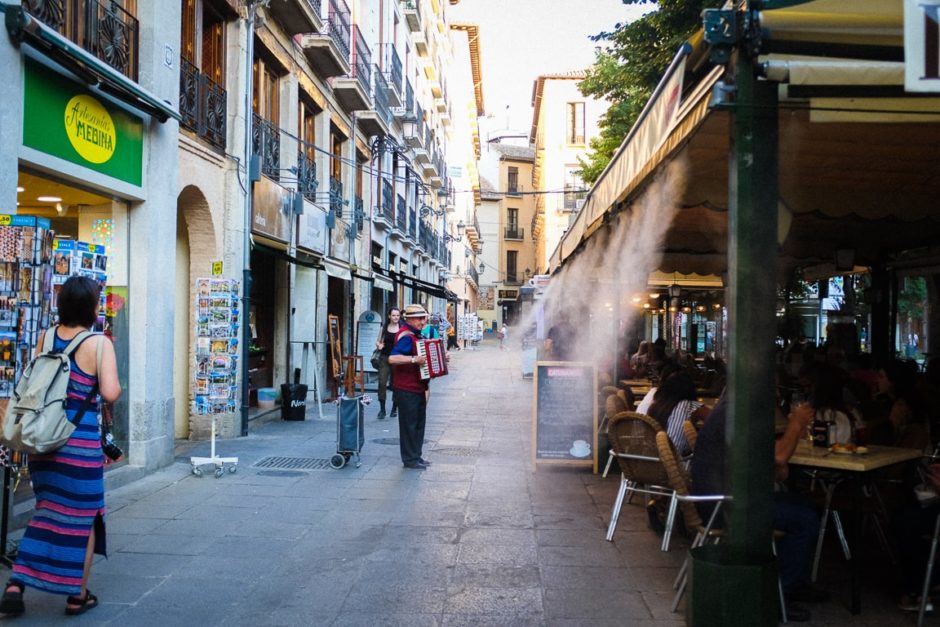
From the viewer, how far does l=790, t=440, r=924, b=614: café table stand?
477cm

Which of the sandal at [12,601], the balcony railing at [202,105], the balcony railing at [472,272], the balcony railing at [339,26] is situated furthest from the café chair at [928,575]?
the balcony railing at [472,272]

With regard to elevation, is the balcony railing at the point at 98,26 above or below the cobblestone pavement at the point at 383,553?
above

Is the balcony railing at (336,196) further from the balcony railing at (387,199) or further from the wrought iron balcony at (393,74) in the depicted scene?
the wrought iron balcony at (393,74)

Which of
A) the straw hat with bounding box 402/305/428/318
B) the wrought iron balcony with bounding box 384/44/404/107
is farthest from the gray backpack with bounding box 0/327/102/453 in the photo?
the wrought iron balcony with bounding box 384/44/404/107

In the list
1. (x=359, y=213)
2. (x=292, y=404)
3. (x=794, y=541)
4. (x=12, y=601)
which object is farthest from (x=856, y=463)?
(x=359, y=213)

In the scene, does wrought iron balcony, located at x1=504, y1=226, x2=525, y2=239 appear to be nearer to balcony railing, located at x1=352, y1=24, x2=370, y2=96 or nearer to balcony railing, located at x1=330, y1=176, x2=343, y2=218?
balcony railing, located at x1=352, y1=24, x2=370, y2=96

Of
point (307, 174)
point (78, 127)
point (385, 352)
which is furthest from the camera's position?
point (307, 174)

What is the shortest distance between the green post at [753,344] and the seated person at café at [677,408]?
2.62 metres

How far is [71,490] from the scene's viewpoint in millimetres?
4566

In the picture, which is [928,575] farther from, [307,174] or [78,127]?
[307,174]

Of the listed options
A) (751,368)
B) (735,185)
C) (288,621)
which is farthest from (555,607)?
(735,185)

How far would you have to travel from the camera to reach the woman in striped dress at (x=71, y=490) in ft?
14.9

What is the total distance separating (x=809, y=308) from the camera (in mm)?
14914

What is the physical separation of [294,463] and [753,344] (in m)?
6.61
